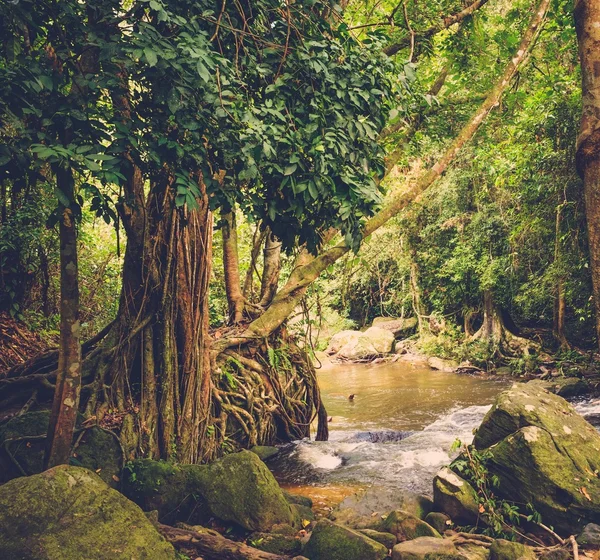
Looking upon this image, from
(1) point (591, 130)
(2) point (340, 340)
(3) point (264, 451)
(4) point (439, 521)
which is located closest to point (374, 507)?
(4) point (439, 521)

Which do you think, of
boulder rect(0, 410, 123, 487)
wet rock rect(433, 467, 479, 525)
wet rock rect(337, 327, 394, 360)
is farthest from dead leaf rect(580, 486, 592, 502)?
wet rock rect(337, 327, 394, 360)

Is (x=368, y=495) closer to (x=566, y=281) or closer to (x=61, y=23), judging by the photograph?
(x=61, y=23)

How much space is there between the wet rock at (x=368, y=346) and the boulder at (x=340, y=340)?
0.55 ft

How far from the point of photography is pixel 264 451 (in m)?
6.61

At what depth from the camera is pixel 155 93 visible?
2.95m

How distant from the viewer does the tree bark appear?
252 inches

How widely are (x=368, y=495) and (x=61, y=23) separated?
462 cm

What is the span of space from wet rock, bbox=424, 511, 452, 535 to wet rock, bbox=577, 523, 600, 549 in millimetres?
964

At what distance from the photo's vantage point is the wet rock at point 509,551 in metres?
3.34

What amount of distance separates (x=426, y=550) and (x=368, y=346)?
15.9 metres

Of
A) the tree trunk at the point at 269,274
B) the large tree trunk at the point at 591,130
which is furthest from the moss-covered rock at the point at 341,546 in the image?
the tree trunk at the point at 269,274

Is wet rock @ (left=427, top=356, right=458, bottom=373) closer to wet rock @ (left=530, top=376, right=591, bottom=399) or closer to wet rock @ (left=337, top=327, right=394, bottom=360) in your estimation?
wet rock @ (left=337, top=327, right=394, bottom=360)

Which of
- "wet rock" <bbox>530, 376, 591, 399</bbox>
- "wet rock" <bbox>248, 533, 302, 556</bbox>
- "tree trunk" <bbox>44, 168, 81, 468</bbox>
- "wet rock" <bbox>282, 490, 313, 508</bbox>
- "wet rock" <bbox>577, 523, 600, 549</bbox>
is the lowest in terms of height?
"wet rock" <bbox>530, 376, 591, 399</bbox>

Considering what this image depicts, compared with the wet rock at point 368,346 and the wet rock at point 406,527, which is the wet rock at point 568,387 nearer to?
A: the wet rock at point 406,527
